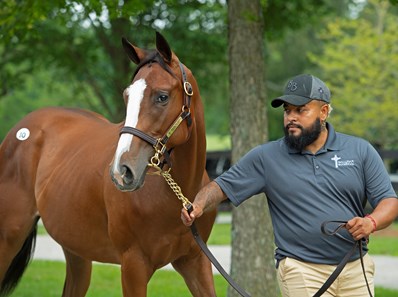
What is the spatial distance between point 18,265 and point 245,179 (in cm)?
334

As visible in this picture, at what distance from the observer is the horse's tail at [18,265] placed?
22.6ft

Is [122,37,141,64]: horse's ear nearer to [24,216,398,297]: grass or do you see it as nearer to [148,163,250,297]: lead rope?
[148,163,250,297]: lead rope

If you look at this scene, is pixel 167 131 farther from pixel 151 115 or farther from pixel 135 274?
pixel 135 274

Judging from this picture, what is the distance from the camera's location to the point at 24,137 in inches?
265

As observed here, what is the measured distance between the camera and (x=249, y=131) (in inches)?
301

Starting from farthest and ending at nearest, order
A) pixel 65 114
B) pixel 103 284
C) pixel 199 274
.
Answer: pixel 103 284 < pixel 65 114 < pixel 199 274

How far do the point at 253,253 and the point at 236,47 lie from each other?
6.75 feet

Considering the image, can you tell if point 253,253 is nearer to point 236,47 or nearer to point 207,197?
point 236,47

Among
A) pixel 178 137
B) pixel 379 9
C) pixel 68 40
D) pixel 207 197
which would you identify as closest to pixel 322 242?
pixel 207 197

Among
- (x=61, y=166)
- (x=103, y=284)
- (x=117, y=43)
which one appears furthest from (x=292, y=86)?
(x=117, y=43)

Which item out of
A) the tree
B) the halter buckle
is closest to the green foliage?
the tree

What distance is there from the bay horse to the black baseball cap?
62cm

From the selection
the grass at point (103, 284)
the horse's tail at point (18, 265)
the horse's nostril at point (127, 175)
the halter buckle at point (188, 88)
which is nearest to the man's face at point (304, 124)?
the halter buckle at point (188, 88)

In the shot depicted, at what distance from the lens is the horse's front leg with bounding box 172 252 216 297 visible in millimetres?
5008
